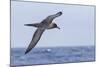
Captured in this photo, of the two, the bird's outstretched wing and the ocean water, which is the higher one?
the bird's outstretched wing

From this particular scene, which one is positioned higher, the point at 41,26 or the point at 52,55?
the point at 41,26

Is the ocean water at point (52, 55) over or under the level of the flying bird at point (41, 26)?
under

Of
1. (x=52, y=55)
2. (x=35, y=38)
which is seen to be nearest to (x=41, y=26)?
(x=35, y=38)

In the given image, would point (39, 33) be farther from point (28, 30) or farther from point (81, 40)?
point (81, 40)

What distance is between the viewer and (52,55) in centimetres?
283

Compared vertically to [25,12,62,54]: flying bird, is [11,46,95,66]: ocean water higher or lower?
lower

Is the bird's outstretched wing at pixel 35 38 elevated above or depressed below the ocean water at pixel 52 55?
above

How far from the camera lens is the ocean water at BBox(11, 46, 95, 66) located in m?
2.66

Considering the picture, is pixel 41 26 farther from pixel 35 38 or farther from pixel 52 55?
pixel 52 55

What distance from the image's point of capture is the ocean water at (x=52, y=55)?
2.66 m
